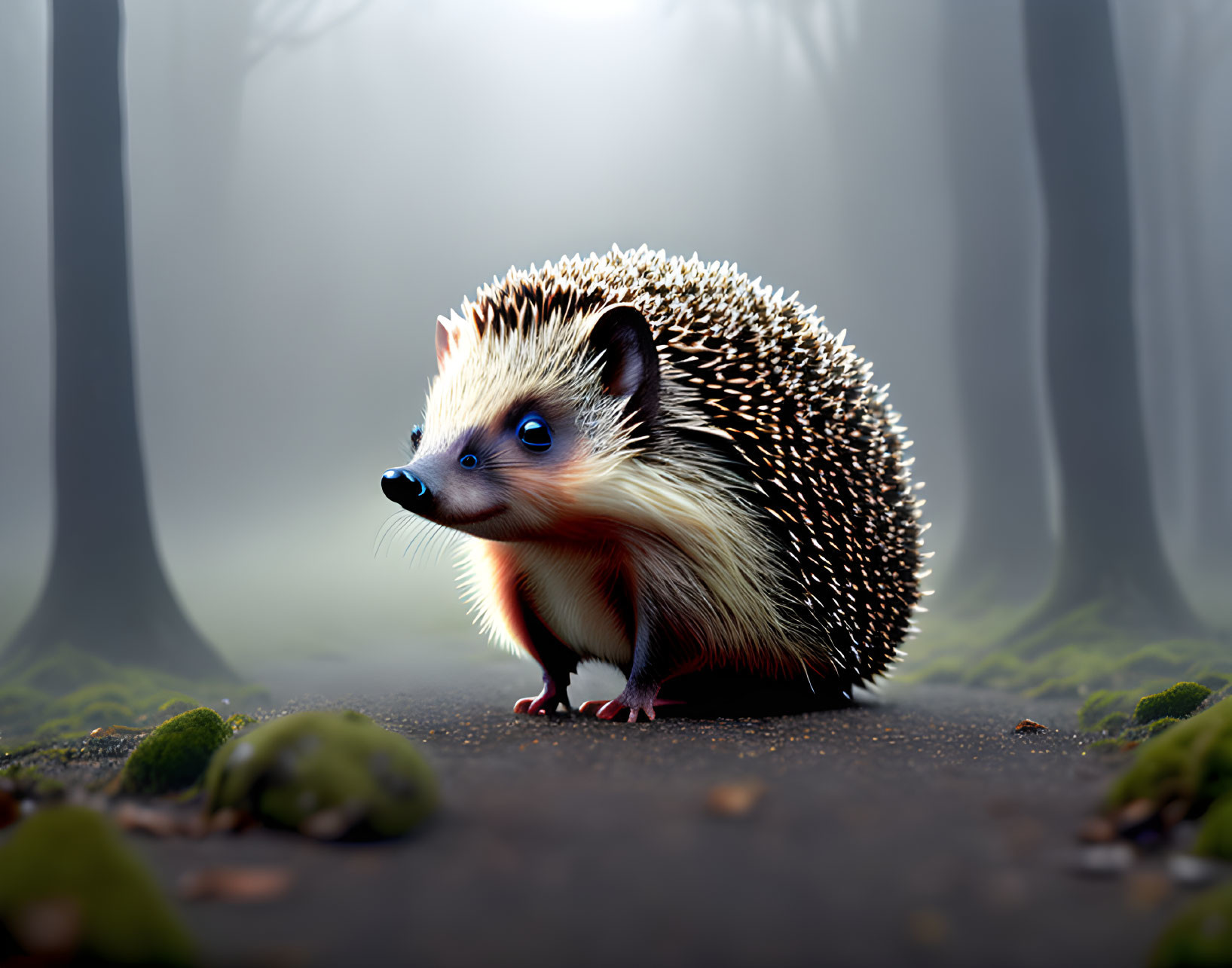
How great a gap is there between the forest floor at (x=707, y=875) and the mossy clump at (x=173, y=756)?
34.5 inches

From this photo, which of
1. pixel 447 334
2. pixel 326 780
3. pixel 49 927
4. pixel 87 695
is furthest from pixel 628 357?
pixel 87 695

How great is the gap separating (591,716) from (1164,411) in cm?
682

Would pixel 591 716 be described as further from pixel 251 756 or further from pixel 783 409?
pixel 251 756

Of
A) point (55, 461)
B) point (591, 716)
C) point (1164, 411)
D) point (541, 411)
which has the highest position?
point (1164, 411)

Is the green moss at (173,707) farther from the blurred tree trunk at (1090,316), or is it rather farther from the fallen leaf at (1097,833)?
the blurred tree trunk at (1090,316)

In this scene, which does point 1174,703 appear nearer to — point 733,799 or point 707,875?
point 733,799

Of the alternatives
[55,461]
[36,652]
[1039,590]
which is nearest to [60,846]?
[36,652]

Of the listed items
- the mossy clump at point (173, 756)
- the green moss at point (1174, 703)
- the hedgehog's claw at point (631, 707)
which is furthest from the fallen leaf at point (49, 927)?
the green moss at point (1174, 703)

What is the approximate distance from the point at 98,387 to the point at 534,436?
463 cm

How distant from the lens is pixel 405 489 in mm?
3734

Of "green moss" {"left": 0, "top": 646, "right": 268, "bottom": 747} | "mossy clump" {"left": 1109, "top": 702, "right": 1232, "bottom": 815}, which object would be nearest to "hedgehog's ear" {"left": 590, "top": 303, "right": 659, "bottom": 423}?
"mossy clump" {"left": 1109, "top": 702, "right": 1232, "bottom": 815}

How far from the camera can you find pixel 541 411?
13.5ft

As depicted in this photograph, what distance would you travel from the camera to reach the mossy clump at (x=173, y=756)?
3133mm

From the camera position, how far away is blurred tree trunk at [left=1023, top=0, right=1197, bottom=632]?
7.83m
